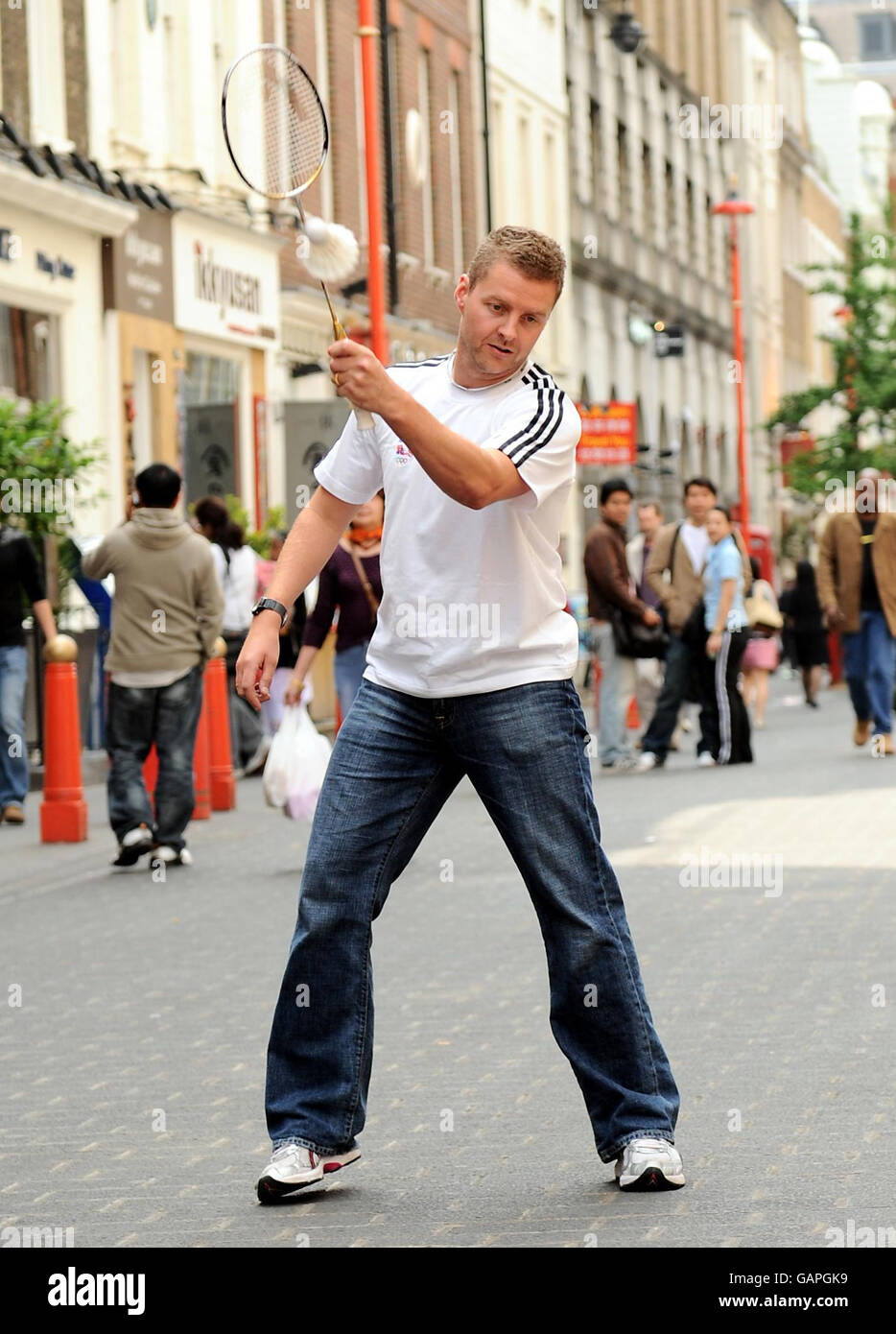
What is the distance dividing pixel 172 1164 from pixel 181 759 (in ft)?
22.1

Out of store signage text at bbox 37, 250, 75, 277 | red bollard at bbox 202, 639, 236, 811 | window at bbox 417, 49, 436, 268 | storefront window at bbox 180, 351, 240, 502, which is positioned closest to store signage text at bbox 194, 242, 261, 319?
storefront window at bbox 180, 351, 240, 502

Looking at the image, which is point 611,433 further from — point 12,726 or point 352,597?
point 352,597

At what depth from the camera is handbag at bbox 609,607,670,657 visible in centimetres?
1856

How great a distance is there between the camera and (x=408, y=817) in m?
5.55

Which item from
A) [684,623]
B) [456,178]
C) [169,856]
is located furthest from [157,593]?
[456,178]

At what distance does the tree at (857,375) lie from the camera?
51.2 m

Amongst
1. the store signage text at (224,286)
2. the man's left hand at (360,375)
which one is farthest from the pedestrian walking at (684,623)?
the man's left hand at (360,375)

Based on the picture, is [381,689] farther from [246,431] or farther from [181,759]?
[246,431]

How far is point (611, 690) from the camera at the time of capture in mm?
18734

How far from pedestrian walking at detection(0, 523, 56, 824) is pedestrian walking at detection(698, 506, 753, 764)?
517cm

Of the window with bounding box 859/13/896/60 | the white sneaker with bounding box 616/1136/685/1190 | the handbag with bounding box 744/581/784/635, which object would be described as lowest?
the white sneaker with bounding box 616/1136/685/1190

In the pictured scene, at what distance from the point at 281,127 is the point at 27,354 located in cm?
1728

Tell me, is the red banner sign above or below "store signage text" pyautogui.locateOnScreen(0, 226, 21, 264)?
below

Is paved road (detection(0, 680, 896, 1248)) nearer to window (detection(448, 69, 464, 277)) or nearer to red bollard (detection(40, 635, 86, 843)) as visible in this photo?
red bollard (detection(40, 635, 86, 843))
